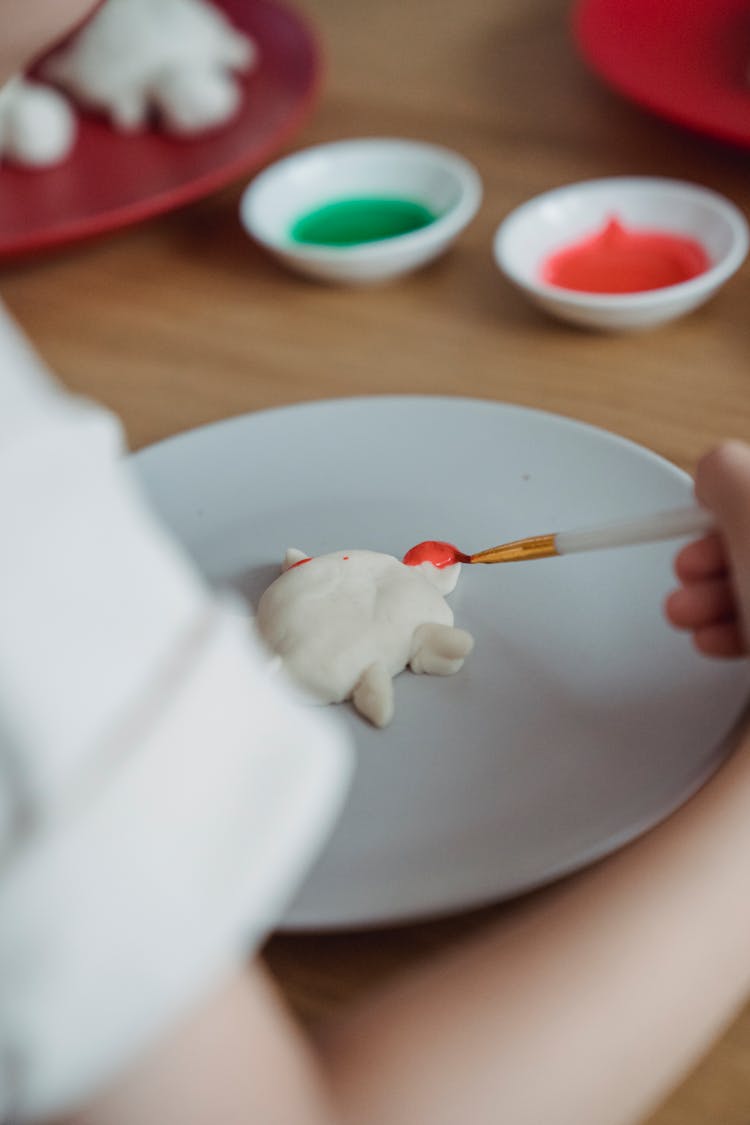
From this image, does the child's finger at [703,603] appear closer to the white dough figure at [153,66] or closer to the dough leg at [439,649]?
the dough leg at [439,649]

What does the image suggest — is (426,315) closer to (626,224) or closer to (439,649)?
(626,224)

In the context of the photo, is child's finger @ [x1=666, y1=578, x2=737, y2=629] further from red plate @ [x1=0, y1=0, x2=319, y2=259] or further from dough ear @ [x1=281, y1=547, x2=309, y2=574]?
red plate @ [x1=0, y1=0, x2=319, y2=259]

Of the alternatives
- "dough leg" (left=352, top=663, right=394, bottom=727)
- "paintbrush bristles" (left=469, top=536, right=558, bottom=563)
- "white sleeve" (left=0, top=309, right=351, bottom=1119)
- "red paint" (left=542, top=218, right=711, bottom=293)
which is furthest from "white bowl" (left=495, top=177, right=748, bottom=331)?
"white sleeve" (left=0, top=309, right=351, bottom=1119)

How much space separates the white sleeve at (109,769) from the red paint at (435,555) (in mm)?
344

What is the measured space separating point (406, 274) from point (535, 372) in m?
0.13

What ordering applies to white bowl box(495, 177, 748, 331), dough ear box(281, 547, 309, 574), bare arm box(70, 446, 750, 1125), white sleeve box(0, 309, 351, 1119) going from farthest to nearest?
white bowl box(495, 177, 748, 331), dough ear box(281, 547, 309, 574), bare arm box(70, 446, 750, 1125), white sleeve box(0, 309, 351, 1119)

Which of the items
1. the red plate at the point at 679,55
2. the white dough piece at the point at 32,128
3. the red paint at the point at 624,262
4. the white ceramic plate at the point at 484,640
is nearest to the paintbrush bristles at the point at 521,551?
the white ceramic plate at the point at 484,640

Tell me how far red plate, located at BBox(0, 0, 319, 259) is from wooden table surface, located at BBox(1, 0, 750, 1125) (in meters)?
0.04

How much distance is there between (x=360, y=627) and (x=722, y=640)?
15cm

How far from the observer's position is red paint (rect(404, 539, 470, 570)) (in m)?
0.57

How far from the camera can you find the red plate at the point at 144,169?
0.81 metres

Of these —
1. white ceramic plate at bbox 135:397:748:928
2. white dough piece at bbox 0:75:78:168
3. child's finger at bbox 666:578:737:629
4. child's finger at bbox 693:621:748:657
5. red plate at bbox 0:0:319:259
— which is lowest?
white ceramic plate at bbox 135:397:748:928

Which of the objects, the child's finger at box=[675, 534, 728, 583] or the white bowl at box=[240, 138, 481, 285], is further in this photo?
the white bowl at box=[240, 138, 481, 285]

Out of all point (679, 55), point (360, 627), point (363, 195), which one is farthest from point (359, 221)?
point (360, 627)
